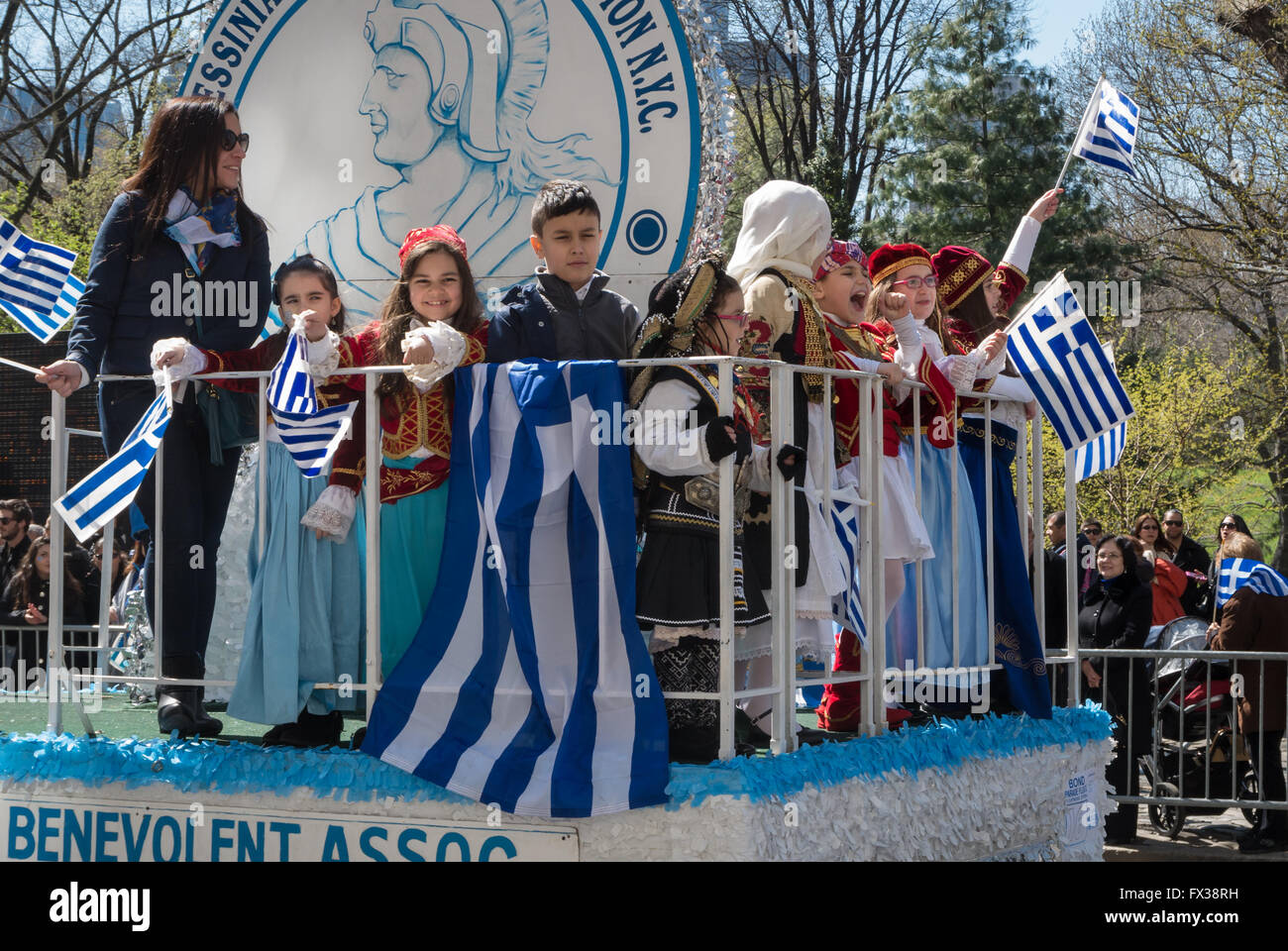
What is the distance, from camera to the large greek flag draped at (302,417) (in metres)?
4.05

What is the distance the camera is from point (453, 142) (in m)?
5.59

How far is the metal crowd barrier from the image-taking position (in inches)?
147

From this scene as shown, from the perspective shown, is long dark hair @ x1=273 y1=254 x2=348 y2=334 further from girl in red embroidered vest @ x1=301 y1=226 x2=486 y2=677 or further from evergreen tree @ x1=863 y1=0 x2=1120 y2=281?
evergreen tree @ x1=863 y1=0 x2=1120 y2=281

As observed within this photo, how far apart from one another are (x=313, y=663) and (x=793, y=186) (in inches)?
79.5

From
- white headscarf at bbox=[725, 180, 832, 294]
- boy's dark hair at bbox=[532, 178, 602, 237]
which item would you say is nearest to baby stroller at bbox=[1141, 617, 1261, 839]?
white headscarf at bbox=[725, 180, 832, 294]

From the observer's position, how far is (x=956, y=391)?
5.02 meters

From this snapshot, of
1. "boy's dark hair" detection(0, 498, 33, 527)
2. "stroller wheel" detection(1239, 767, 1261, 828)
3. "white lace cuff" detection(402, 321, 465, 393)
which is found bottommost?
"stroller wheel" detection(1239, 767, 1261, 828)

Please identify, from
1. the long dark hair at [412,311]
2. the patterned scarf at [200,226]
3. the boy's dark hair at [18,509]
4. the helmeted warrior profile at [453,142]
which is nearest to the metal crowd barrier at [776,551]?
the long dark hair at [412,311]

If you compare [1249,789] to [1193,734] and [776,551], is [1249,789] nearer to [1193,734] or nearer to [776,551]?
[1193,734]

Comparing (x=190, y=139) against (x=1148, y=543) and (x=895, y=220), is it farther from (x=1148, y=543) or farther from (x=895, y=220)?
(x=895, y=220)

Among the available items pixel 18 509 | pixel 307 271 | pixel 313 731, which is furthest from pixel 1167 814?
pixel 18 509

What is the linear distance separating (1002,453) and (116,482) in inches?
120

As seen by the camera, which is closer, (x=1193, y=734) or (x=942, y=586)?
(x=942, y=586)
